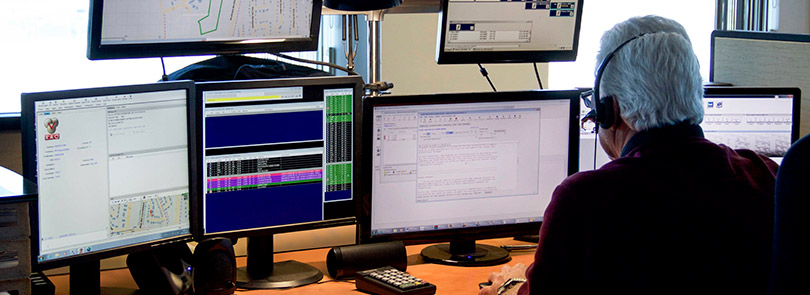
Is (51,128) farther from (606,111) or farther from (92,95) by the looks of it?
(606,111)

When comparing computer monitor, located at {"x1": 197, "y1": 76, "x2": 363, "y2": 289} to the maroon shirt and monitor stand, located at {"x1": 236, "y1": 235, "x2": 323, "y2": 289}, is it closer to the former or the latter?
monitor stand, located at {"x1": 236, "y1": 235, "x2": 323, "y2": 289}

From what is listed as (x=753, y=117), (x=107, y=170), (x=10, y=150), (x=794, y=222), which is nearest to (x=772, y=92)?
(x=753, y=117)

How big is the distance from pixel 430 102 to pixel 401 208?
25cm

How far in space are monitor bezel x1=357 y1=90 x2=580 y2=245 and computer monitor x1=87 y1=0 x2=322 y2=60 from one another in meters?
0.26

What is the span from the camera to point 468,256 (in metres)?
1.99

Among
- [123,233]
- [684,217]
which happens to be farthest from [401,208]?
[684,217]

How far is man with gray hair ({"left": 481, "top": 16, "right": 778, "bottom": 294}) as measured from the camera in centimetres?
129

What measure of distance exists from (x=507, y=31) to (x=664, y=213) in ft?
2.81

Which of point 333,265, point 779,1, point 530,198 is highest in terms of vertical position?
point 779,1

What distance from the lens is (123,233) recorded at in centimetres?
161

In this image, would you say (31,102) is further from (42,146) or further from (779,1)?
(779,1)

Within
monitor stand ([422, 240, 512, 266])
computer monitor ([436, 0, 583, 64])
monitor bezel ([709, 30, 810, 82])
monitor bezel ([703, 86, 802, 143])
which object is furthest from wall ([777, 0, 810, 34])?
monitor stand ([422, 240, 512, 266])

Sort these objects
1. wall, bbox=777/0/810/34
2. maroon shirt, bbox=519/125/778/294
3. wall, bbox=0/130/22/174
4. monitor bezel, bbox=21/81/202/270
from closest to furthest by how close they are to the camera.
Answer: maroon shirt, bbox=519/125/778/294 → monitor bezel, bbox=21/81/202/270 → wall, bbox=0/130/22/174 → wall, bbox=777/0/810/34

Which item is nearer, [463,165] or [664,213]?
[664,213]
